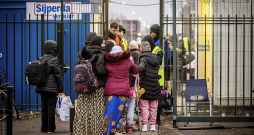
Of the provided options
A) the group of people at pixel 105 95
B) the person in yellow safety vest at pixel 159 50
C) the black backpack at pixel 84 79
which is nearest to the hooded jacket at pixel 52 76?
the group of people at pixel 105 95

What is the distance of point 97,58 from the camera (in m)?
7.44

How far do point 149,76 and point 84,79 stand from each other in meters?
1.86

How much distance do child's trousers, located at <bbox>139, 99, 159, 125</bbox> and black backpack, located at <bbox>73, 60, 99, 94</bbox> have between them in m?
1.75

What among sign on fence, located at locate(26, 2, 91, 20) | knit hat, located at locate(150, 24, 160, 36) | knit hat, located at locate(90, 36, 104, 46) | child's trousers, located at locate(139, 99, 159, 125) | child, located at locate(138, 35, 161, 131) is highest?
sign on fence, located at locate(26, 2, 91, 20)

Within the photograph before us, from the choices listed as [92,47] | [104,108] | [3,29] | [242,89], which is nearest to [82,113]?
[104,108]

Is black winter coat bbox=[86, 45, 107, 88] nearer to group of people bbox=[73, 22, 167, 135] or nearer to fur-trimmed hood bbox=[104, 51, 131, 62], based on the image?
group of people bbox=[73, 22, 167, 135]

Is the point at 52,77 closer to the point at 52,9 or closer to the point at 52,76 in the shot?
the point at 52,76

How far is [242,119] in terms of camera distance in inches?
360

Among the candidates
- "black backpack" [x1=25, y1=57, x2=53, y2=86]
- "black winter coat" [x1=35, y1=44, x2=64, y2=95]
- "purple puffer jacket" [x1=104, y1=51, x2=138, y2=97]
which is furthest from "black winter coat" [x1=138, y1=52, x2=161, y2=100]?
"black backpack" [x1=25, y1=57, x2=53, y2=86]

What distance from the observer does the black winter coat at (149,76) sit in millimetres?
8633

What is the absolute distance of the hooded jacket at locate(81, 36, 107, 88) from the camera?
7.35 meters

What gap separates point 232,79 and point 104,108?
3.64 meters

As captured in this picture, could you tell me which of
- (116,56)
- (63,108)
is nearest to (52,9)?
(63,108)

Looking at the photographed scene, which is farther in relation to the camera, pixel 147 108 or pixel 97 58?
pixel 147 108
